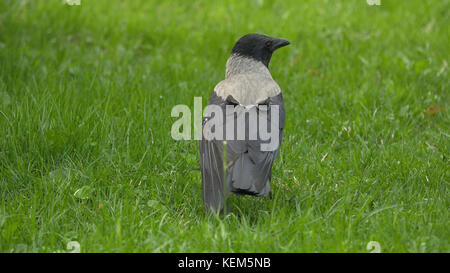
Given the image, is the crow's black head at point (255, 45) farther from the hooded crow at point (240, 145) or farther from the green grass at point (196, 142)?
the green grass at point (196, 142)

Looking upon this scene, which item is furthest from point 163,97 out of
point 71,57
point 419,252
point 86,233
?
point 419,252

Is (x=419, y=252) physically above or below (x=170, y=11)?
below

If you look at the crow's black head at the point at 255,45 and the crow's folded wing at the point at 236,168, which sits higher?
the crow's black head at the point at 255,45

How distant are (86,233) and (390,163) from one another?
2.61 meters

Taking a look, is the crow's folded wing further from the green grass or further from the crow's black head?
the crow's black head

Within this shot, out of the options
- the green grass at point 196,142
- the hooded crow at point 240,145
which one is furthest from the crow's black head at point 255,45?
the green grass at point 196,142

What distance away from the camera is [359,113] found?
5965 mm

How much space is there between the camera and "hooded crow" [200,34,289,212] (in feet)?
12.9

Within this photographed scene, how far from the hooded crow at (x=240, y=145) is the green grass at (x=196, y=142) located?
0.79 feet

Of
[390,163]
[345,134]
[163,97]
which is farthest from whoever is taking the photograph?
[163,97]

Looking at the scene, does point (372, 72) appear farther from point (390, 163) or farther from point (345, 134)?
point (390, 163)

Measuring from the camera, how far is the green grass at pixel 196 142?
12.7 feet

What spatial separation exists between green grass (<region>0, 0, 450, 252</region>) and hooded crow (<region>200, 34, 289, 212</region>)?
9.4 inches
